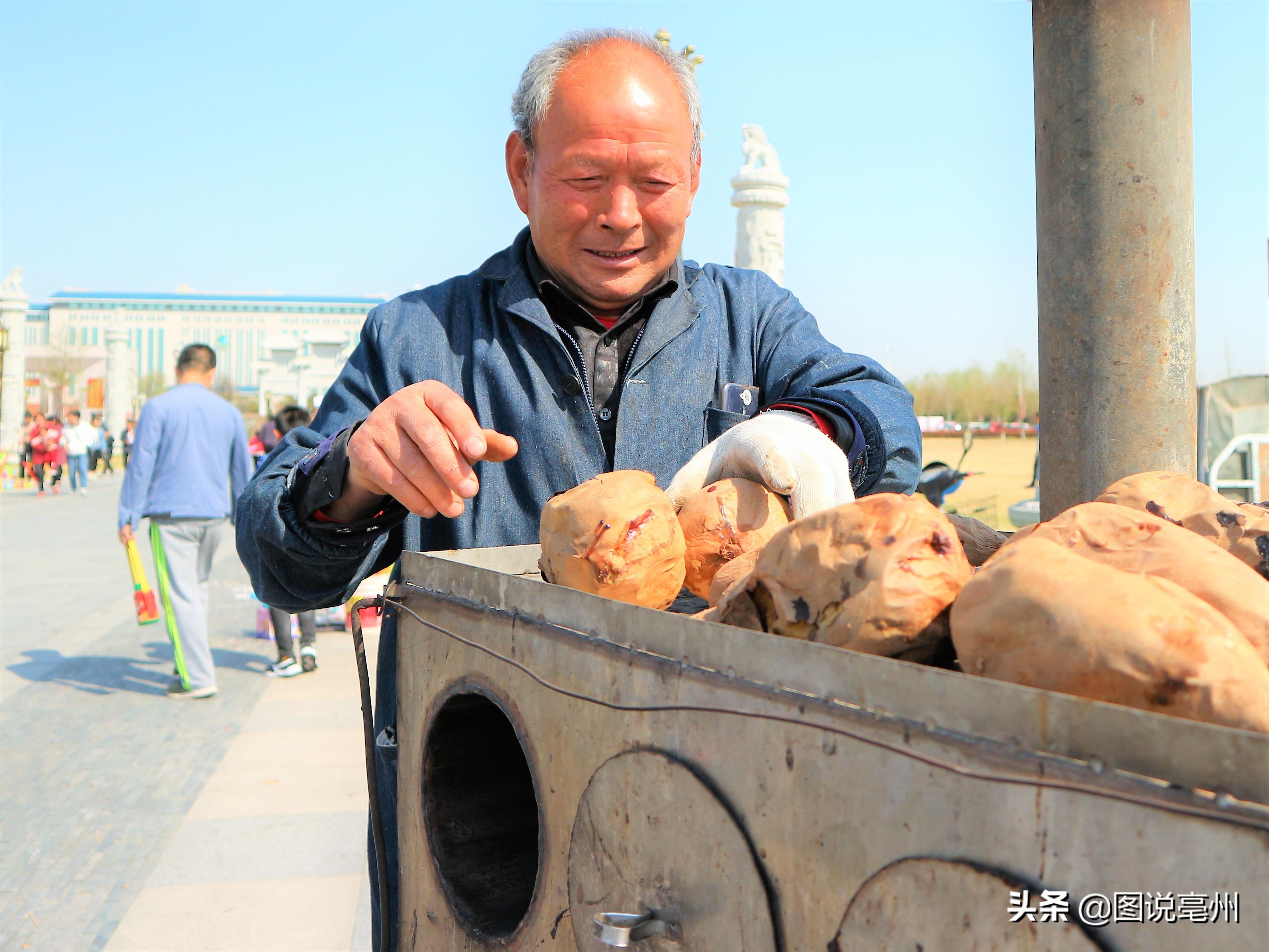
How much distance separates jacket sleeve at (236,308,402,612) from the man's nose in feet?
1.77

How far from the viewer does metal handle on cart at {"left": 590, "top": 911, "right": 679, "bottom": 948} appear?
0.86 metres

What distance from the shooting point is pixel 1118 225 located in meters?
2.26

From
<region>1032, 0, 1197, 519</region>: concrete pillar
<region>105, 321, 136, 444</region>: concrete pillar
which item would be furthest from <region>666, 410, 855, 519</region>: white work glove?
<region>105, 321, 136, 444</region>: concrete pillar

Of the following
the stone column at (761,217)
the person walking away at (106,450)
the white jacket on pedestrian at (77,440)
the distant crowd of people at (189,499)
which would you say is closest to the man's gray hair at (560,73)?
the distant crowd of people at (189,499)

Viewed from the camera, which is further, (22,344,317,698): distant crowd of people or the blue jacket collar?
(22,344,317,698): distant crowd of people

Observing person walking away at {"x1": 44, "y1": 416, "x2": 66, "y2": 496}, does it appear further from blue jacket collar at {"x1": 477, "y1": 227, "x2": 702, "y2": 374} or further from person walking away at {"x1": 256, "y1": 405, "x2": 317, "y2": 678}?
blue jacket collar at {"x1": 477, "y1": 227, "x2": 702, "y2": 374}

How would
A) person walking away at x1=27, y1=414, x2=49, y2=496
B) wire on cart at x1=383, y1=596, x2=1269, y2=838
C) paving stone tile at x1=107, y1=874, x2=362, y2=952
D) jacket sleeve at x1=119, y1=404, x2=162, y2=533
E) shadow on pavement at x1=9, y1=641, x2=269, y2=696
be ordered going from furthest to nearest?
person walking away at x1=27, y1=414, x2=49, y2=496 → shadow on pavement at x1=9, y1=641, x2=269, y2=696 → jacket sleeve at x1=119, y1=404, x2=162, y2=533 → paving stone tile at x1=107, y1=874, x2=362, y2=952 → wire on cart at x1=383, y1=596, x2=1269, y2=838

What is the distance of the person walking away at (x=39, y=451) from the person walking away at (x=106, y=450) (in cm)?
571

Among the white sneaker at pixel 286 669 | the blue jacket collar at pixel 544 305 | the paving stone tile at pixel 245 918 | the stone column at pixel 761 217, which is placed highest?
the stone column at pixel 761 217

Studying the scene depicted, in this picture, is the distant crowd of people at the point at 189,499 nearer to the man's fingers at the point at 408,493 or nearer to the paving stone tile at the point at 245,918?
the paving stone tile at the point at 245,918

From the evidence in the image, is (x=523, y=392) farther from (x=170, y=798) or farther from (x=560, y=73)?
(x=170, y=798)

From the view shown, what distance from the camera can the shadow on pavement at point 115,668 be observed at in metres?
5.94

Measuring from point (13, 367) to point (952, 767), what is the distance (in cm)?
3678

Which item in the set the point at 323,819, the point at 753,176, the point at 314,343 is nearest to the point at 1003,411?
the point at 314,343
